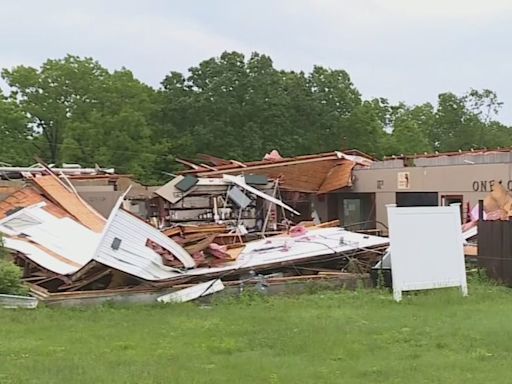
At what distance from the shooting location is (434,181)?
2380 cm

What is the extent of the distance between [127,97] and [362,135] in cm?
1514

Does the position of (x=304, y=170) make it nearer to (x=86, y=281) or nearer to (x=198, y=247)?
(x=198, y=247)

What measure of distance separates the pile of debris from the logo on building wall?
7.79 m

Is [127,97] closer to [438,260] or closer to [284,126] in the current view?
[284,126]

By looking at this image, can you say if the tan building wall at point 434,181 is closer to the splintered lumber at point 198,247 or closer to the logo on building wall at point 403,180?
the logo on building wall at point 403,180

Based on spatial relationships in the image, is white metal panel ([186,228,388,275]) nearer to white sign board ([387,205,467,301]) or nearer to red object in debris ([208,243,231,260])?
red object in debris ([208,243,231,260])

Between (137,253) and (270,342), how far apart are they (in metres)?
5.15

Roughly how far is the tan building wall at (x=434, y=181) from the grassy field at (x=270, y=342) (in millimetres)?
9210

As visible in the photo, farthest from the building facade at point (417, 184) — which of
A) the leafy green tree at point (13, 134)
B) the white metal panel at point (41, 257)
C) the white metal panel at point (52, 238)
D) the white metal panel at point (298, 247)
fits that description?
the leafy green tree at point (13, 134)

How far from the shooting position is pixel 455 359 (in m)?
7.73

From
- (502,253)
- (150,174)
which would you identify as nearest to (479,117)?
(150,174)

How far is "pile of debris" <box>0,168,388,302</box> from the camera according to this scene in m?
13.1

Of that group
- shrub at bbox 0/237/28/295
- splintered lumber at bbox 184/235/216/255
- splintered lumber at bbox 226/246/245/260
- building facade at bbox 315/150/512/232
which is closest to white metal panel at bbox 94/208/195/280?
splintered lumber at bbox 184/235/216/255

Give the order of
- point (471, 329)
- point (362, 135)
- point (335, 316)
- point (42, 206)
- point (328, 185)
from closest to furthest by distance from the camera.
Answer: point (471, 329) < point (335, 316) < point (42, 206) < point (328, 185) < point (362, 135)
